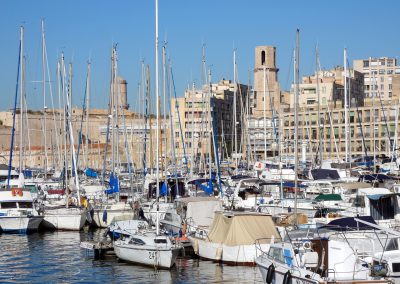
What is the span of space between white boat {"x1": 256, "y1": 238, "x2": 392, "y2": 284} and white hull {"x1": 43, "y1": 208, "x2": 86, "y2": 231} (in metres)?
18.2

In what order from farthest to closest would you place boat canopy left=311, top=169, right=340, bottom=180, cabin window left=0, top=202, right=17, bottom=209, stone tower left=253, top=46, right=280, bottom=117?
stone tower left=253, top=46, right=280, bottom=117
boat canopy left=311, top=169, right=340, bottom=180
cabin window left=0, top=202, right=17, bottom=209

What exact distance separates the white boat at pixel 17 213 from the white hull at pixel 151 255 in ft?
35.3

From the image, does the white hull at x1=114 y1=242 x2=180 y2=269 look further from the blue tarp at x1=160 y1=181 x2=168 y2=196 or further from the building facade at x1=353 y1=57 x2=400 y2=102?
the building facade at x1=353 y1=57 x2=400 y2=102

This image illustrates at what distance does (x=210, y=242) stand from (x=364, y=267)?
8.32 metres

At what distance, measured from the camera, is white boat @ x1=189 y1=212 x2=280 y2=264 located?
25.5 meters

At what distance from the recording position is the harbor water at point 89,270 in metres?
24.3

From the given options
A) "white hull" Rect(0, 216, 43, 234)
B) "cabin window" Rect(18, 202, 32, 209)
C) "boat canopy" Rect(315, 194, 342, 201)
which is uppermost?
"boat canopy" Rect(315, 194, 342, 201)

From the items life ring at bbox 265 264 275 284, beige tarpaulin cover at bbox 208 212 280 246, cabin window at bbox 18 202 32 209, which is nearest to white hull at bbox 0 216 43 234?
cabin window at bbox 18 202 32 209

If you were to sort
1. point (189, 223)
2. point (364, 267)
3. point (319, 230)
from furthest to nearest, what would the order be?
point (189, 223)
point (319, 230)
point (364, 267)

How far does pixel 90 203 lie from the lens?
4094 centimetres

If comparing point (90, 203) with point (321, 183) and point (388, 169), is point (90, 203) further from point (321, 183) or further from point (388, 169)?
point (388, 169)

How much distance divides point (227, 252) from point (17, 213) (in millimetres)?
13897

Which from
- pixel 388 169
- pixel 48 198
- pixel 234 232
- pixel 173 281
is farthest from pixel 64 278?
pixel 388 169

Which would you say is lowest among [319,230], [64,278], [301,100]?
[64,278]
